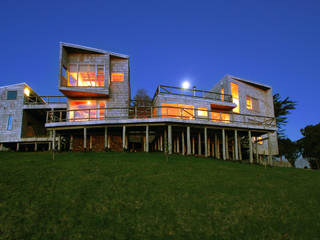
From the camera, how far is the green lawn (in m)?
6.75

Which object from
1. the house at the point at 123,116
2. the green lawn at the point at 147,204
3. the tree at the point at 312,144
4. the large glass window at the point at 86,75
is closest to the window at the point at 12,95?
the house at the point at 123,116

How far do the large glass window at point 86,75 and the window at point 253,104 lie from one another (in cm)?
1737

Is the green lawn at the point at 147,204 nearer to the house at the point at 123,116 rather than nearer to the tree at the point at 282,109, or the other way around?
the house at the point at 123,116

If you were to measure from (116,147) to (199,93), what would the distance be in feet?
33.4

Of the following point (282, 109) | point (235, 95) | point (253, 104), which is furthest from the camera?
point (282, 109)

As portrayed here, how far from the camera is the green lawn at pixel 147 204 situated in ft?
22.2

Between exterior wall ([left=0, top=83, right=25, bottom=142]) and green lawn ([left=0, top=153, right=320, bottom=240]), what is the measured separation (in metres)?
18.2

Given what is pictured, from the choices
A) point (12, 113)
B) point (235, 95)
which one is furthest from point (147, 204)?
point (12, 113)

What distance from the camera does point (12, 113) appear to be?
28500mm

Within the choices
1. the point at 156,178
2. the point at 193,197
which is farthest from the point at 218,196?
the point at 156,178

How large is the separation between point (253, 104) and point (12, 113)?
29.3m

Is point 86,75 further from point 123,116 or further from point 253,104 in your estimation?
point 253,104

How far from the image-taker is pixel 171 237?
6.57m

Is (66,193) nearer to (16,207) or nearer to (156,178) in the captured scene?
(16,207)
